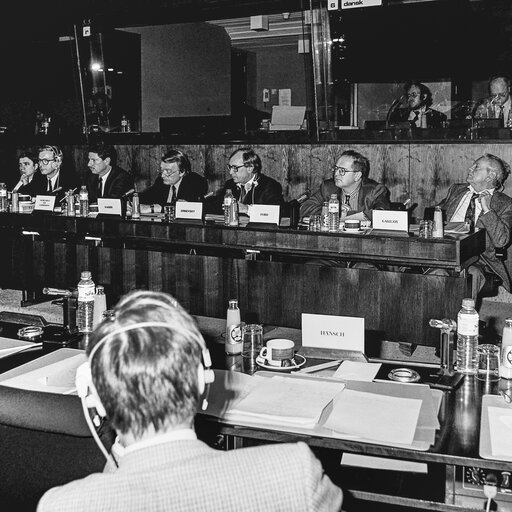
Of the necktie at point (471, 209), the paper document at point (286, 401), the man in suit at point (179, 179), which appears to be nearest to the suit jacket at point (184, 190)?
the man in suit at point (179, 179)

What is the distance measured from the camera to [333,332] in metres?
2.05

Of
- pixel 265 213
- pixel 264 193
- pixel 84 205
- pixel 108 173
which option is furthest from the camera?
pixel 108 173

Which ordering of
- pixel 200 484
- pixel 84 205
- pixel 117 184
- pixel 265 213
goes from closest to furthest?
1. pixel 200 484
2. pixel 265 213
3. pixel 84 205
4. pixel 117 184

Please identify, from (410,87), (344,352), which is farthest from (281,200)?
(344,352)

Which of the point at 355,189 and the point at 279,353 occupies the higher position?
the point at 355,189

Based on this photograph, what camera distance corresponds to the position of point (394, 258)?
3666mm

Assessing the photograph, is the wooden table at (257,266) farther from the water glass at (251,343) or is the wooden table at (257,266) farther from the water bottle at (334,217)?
the water glass at (251,343)

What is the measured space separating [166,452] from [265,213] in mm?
3307

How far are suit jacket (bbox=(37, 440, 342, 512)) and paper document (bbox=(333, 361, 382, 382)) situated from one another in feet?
3.10

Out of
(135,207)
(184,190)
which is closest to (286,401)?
(135,207)

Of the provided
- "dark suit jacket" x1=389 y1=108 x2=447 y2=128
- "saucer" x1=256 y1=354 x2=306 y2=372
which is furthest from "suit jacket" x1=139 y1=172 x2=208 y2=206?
"saucer" x1=256 y1=354 x2=306 y2=372

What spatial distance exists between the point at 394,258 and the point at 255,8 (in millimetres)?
3602

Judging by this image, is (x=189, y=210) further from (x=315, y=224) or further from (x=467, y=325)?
(x=467, y=325)

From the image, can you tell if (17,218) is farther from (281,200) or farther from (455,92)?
(455,92)
